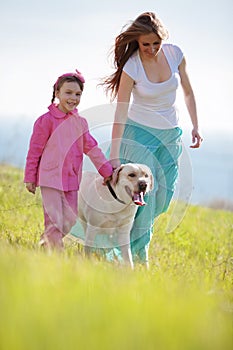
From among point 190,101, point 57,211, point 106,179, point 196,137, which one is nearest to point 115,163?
point 106,179

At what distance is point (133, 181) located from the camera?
559cm

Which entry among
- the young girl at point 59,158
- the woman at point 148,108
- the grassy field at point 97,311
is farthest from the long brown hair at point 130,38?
the grassy field at point 97,311

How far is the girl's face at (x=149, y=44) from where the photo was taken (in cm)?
586

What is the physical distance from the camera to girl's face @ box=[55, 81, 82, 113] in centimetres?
577

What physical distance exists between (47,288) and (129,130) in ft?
11.7

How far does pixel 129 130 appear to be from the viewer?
620cm

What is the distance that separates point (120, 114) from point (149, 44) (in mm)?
674

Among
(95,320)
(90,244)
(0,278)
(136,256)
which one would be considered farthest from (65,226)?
(95,320)

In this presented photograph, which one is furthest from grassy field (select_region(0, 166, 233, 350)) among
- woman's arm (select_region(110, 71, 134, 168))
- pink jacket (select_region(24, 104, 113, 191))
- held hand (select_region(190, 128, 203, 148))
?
held hand (select_region(190, 128, 203, 148))

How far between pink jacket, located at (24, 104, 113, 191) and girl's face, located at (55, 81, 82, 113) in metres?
0.06

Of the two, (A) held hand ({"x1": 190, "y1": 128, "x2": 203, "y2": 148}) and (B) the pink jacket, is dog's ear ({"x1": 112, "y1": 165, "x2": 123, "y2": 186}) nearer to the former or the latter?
(B) the pink jacket

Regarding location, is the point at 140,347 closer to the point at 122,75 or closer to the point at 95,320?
the point at 95,320

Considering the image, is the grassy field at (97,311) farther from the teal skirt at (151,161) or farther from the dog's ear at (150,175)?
the teal skirt at (151,161)

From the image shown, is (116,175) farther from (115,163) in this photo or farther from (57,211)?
(57,211)
